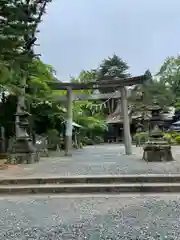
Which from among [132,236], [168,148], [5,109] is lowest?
[132,236]

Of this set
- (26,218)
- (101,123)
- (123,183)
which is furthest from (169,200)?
(101,123)

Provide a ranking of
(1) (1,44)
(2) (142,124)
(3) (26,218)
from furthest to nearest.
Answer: (2) (142,124) → (1) (1,44) → (3) (26,218)

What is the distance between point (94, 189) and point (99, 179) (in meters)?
0.48

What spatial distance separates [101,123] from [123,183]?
22.9 metres

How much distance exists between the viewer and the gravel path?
391cm

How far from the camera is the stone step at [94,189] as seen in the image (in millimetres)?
6566

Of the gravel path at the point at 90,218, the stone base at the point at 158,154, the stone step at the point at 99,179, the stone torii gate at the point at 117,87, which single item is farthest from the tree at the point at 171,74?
the gravel path at the point at 90,218

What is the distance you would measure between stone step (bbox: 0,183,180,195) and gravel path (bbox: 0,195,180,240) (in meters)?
0.45

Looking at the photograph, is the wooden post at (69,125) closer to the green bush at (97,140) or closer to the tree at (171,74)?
the green bush at (97,140)

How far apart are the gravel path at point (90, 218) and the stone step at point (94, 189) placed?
454mm

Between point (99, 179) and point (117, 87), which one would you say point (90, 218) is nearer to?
point (99, 179)

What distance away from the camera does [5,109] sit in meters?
15.7

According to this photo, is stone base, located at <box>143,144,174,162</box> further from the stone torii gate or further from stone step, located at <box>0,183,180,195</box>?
stone step, located at <box>0,183,180,195</box>

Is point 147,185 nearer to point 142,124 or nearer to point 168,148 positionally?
point 168,148
